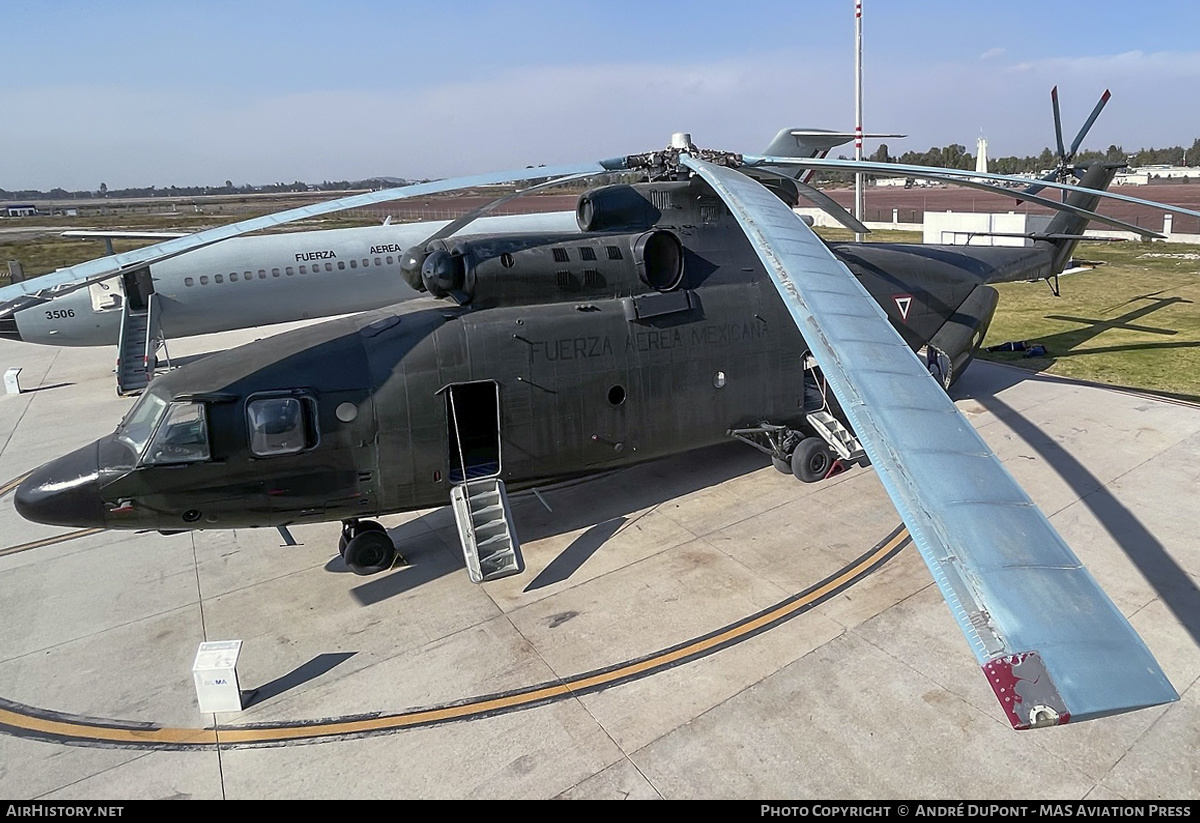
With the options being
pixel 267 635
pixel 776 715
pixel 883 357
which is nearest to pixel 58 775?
pixel 267 635

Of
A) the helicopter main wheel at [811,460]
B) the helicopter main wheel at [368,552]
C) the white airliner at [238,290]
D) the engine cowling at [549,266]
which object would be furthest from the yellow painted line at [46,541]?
the helicopter main wheel at [811,460]

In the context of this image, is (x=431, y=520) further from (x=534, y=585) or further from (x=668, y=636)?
(x=668, y=636)

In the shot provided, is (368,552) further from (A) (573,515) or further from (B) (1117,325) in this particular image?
(B) (1117,325)

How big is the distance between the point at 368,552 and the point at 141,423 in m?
3.20

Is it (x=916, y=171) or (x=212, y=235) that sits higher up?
(x=916, y=171)

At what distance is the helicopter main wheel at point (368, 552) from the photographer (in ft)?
32.5

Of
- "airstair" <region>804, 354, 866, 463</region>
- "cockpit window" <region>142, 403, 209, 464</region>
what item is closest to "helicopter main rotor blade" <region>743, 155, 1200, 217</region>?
"airstair" <region>804, 354, 866, 463</region>

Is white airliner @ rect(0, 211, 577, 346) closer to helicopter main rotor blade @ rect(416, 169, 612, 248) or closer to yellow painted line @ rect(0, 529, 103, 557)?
yellow painted line @ rect(0, 529, 103, 557)

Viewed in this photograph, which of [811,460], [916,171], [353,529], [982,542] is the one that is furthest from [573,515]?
[982,542]

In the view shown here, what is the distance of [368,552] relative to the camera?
995cm

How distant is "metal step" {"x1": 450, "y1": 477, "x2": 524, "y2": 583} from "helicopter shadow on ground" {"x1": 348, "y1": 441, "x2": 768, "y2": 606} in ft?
1.84

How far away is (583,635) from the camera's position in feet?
28.2

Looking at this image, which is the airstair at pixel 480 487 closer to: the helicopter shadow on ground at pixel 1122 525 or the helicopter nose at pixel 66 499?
the helicopter nose at pixel 66 499
